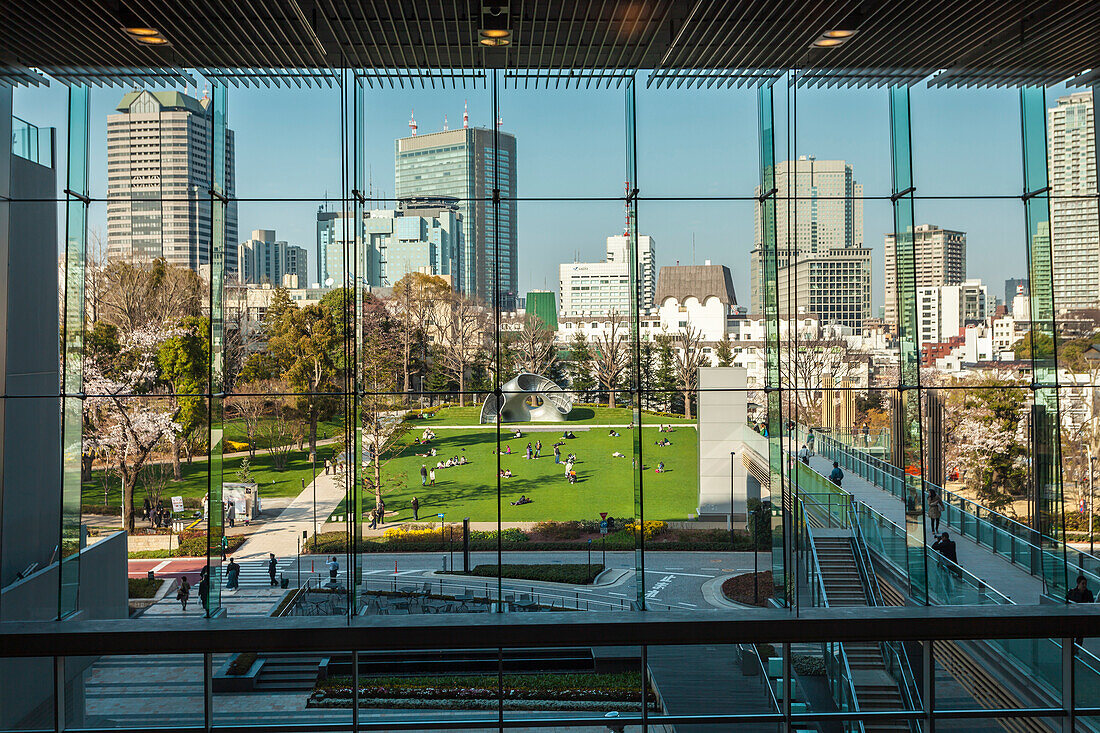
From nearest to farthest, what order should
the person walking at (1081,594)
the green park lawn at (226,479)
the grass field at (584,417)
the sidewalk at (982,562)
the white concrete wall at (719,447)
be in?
the person walking at (1081,594) < the sidewalk at (982,562) < the green park lawn at (226,479) < the white concrete wall at (719,447) < the grass field at (584,417)

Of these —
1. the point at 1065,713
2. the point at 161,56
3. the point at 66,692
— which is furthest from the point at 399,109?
the point at 1065,713

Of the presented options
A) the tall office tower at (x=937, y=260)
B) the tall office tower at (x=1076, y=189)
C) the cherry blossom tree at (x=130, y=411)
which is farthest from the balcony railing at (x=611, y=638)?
the cherry blossom tree at (x=130, y=411)

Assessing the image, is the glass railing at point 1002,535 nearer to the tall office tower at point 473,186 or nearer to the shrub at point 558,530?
the tall office tower at point 473,186

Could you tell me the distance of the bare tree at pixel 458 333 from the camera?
19.8 meters

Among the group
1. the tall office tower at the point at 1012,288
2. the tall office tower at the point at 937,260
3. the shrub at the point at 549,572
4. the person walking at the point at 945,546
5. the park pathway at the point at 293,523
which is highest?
the tall office tower at the point at 937,260

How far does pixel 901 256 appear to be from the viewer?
21.1ft

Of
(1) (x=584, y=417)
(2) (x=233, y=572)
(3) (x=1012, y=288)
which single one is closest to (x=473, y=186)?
(2) (x=233, y=572)

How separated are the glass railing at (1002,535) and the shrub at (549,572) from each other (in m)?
6.58

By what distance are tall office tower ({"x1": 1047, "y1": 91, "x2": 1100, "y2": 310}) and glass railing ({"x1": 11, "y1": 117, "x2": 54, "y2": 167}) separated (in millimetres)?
9623

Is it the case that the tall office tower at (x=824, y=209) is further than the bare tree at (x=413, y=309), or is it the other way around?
the bare tree at (x=413, y=309)

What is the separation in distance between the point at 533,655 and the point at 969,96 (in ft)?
55.9

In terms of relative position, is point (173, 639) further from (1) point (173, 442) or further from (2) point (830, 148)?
(2) point (830, 148)

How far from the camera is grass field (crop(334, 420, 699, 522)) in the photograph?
24391 millimetres

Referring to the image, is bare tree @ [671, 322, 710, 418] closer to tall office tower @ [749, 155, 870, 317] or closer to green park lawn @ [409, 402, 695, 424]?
tall office tower @ [749, 155, 870, 317]
